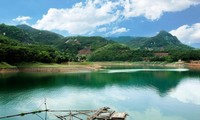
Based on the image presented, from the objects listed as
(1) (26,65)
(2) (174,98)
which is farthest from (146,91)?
(1) (26,65)

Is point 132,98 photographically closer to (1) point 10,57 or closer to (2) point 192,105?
(2) point 192,105

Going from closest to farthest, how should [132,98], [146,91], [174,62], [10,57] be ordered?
1. [132,98]
2. [146,91]
3. [10,57]
4. [174,62]

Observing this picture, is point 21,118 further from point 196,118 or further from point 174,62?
point 174,62

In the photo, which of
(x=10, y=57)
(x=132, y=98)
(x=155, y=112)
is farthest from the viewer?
(x=10, y=57)

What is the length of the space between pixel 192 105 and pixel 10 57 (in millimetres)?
68574

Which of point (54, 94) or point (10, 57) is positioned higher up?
point (10, 57)

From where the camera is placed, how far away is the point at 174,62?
576 ft

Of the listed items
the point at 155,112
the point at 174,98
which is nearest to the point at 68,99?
the point at 155,112

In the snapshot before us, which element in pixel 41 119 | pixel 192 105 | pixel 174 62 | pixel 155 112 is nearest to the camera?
pixel 41 119

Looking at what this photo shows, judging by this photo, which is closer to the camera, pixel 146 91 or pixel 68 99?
pixel 68 99

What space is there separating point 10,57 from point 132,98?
5924cm

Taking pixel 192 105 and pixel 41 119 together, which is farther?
pixel 192 105

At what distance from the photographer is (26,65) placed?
325ft

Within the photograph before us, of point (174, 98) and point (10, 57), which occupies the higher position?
point (10, 57)
